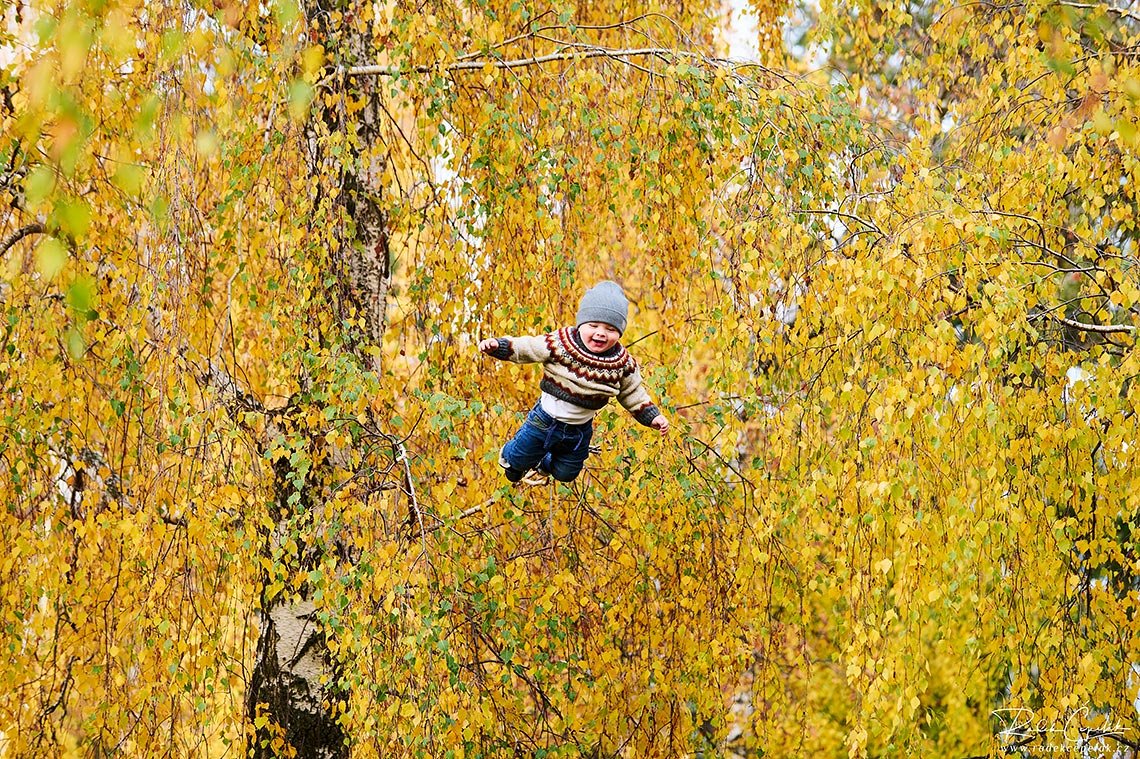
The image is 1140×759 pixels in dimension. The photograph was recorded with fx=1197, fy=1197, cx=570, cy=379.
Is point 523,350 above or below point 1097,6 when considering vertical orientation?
below

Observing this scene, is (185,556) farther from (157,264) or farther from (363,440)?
(157,264)

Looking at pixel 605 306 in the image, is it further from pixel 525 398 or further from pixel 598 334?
pixel 525 398

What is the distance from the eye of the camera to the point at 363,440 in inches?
174

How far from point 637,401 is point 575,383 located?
255 mm

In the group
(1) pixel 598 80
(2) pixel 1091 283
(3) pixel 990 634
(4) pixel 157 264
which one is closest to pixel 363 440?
(4) pixel 157 264

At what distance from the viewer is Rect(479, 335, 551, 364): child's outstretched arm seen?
142 inches

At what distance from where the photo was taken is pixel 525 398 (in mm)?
5473

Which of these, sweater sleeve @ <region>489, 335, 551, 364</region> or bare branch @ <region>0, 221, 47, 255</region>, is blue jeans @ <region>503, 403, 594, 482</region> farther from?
bare branch @ <region>0, 221, 47, 255</region>

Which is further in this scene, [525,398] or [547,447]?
[525,398]

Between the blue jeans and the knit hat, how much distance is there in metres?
0.37

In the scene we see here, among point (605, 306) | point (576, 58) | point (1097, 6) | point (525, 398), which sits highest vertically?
point (576, 58)

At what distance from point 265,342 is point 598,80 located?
1649 millimetres

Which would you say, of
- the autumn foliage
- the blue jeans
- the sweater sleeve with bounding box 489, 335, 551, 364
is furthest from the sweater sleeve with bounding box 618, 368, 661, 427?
the autumn foliage

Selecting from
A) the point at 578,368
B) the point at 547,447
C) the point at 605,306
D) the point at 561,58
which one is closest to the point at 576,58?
the point at 561,58
